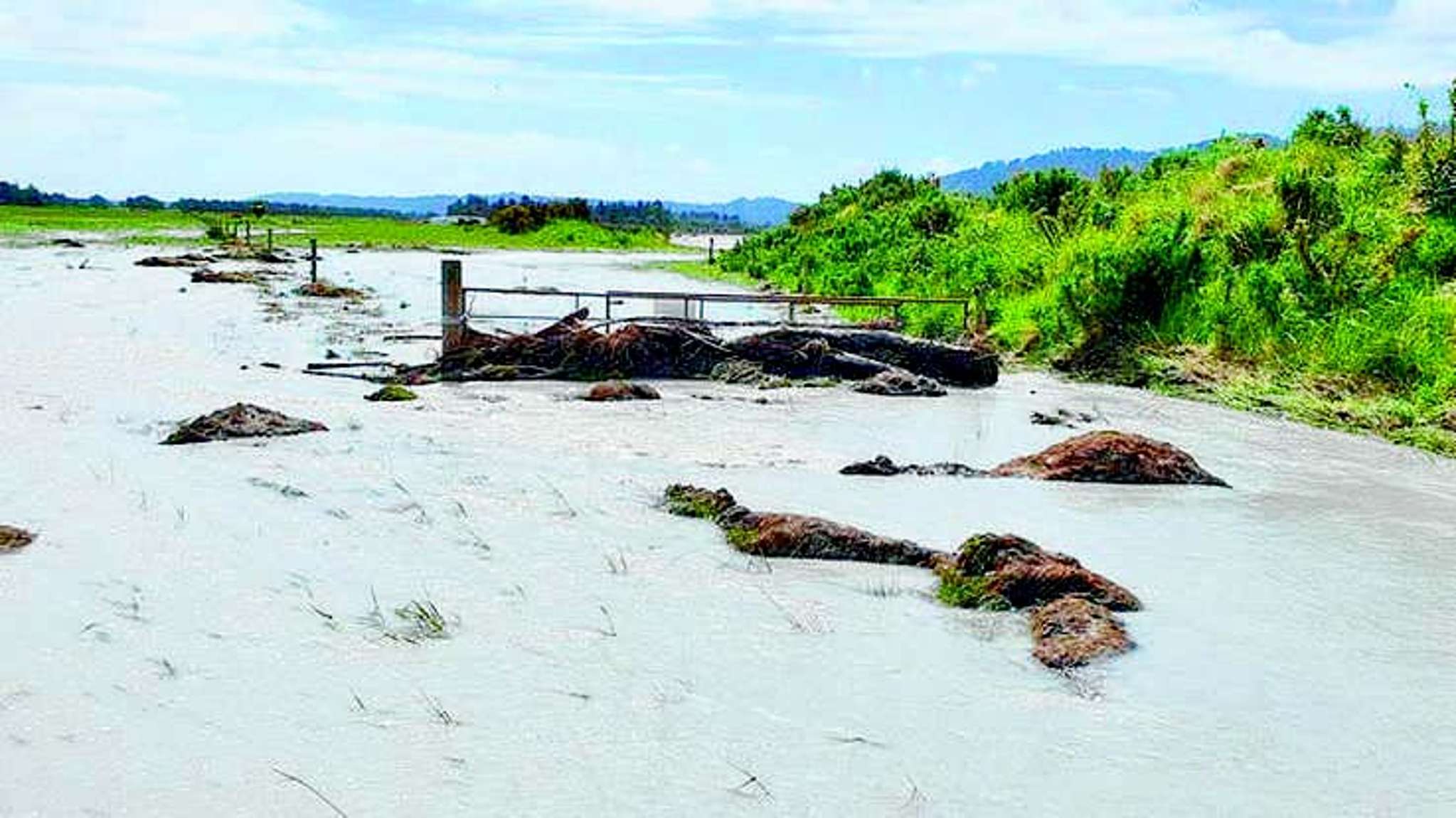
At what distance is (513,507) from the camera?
11.1 m

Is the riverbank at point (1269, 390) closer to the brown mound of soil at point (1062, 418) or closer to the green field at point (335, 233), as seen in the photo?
the brown mound of soil at point (1062, 418)

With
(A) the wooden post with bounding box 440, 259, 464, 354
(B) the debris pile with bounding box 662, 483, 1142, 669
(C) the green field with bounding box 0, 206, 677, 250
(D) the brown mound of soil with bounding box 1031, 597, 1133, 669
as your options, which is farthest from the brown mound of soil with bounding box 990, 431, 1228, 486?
(C) the green field with bounding box 0, 206, 677, 250

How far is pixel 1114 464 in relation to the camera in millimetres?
12430

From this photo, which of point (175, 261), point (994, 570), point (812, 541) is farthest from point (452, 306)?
point (175, 261)

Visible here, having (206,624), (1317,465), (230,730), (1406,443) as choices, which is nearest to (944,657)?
(230,730)

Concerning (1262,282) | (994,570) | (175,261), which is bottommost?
(994,570)

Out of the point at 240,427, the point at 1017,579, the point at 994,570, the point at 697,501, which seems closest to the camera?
the point at 1017,579

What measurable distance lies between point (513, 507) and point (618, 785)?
5.28 metres

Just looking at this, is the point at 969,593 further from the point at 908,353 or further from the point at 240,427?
the point at 908,353

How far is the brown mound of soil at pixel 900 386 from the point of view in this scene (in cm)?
1852

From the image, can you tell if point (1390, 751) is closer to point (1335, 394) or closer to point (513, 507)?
point (513, 507)

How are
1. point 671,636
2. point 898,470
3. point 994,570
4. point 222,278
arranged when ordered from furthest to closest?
point 222,278
point 898,470
point 994,570
point 671,636

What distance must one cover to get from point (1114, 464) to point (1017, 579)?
169 inches

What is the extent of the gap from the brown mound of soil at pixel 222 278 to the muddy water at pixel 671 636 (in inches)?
930
